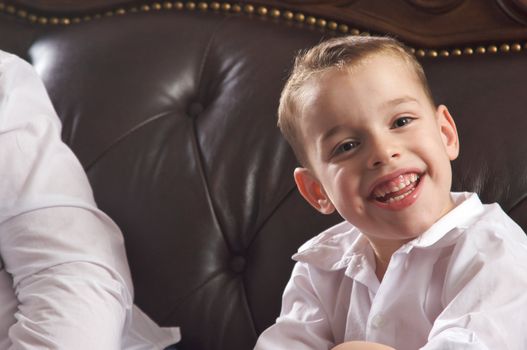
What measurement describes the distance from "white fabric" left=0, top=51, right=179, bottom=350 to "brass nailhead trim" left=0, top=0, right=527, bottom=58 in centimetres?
24

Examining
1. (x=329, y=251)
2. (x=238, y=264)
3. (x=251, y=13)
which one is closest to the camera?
(x=329, y=251)

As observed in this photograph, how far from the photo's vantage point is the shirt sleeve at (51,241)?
A: 39.9 inches

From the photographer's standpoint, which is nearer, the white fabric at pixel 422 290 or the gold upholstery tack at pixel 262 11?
the white fabric at pixel 422 290

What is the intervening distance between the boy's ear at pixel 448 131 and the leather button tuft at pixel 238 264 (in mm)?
326

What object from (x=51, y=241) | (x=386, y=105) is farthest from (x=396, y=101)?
(x=51, y=241)

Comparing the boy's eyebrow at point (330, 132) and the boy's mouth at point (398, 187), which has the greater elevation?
the boy's eyebrow at point (330, 132)

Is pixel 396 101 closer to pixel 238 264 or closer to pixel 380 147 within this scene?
pixel 380 147

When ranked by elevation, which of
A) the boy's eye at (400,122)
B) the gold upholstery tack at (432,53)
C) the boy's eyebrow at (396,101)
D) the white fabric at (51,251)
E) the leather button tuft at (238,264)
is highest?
the boy's eyebrow at (396,101)

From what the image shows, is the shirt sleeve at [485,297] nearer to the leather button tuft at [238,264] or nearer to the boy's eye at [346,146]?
the boy's eye at [346,146]

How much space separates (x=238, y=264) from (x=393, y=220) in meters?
0.31

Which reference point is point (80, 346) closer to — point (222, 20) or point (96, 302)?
point (96, 302)

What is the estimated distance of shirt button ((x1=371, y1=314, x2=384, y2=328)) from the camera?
3.14 feet

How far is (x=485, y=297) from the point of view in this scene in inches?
33.9

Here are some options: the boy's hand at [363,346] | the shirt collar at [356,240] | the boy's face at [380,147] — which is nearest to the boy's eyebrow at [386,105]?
the boy's face at [380,147]
